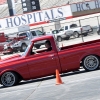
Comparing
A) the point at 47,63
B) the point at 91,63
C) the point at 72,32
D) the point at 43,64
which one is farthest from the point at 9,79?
the point at 72,32

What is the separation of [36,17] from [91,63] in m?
43.9

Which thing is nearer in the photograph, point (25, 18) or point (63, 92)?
point (63, 92)

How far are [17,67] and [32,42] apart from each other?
1.06m

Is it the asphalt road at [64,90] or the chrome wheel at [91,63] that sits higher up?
the chrome wheel at [91,63]

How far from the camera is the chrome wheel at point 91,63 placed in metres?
14.5

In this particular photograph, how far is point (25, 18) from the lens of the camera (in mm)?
58156

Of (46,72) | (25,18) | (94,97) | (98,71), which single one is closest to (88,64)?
(98,71)

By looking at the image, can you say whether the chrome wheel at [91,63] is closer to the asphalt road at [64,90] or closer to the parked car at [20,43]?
the asphalt road at [64,90]

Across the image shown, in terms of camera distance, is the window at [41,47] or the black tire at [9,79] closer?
the black tire at [9,79]

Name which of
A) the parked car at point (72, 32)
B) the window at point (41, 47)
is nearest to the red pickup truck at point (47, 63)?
the window at point (41, 47)

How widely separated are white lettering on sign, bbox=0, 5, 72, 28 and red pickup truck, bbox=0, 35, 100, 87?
43321 mm

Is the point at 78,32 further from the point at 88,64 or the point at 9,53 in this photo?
the point at 88,64

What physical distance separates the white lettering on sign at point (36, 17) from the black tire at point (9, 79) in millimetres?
43425

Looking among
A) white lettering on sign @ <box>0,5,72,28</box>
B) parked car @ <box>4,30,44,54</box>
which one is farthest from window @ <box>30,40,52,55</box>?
white lettering on sign @ <box>0,5,72,28</box>
